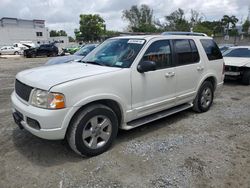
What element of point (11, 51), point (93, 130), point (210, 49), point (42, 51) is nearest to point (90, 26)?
point (11, 51)

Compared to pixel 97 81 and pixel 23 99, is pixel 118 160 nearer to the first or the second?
pixel 97 81

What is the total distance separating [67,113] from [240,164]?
248 centimetres

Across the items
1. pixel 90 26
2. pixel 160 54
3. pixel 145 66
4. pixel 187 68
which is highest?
pixel 90 26

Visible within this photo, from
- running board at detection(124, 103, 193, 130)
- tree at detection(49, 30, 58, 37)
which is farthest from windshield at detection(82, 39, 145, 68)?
tree at detection(49, 30, 58, 37)

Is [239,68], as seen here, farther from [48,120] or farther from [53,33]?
[53,33]

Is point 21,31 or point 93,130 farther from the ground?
point 21,31

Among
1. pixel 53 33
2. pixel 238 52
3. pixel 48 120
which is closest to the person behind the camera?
pixel 48 120

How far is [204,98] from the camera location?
17.4 ft

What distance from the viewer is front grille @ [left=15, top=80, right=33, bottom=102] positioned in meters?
3.19

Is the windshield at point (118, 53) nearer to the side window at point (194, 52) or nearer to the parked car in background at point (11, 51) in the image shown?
the side window at point (194, 52)

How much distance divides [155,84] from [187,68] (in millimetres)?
982

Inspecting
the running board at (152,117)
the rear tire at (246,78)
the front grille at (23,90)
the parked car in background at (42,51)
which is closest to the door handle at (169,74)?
the running board at (152,117)

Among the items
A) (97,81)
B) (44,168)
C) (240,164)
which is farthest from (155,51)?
(44,168)

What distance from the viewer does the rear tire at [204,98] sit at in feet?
16.8
